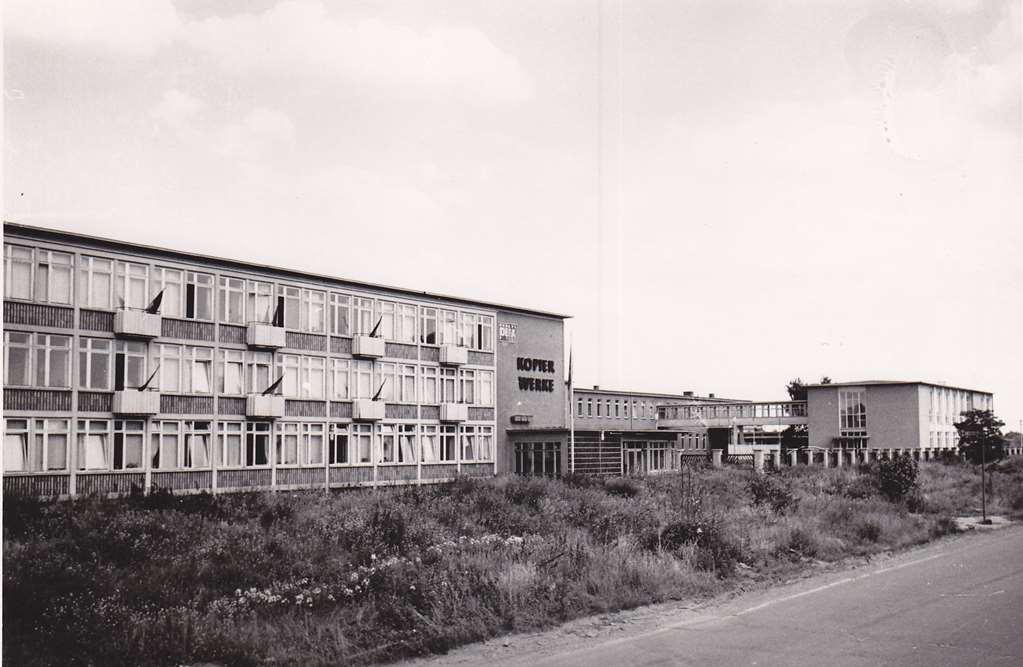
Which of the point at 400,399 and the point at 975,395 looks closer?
the point at 400,399

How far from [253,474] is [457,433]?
1144cm

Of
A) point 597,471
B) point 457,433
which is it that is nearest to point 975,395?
point 597,471

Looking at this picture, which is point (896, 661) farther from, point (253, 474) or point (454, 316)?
point (454, 316)

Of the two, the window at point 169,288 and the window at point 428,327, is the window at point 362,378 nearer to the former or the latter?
the window at point 428,327

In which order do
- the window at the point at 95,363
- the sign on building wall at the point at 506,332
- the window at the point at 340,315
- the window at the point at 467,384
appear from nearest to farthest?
the window at the point at 95,363 < the window at the point at 340,315 < the window at the point at 467,384 < the sign on building wall at the point at 506,332

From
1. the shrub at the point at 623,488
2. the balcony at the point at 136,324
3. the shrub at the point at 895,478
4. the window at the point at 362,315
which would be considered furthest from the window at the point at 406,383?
the shrub at the point at 895,478

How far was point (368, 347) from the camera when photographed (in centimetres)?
3712

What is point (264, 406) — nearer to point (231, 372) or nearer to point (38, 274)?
point (231, 372)

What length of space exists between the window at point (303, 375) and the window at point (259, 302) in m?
1.75

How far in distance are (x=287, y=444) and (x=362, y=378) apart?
15.3 ft

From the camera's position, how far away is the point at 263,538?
18.7 m

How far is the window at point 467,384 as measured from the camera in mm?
42062

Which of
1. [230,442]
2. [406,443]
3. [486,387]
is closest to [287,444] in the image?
[230,442]

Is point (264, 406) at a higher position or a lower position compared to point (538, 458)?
higher
